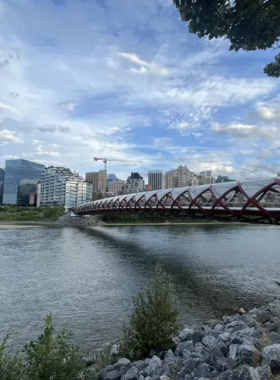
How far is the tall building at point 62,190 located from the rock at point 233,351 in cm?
16743

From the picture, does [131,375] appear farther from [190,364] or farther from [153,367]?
[190,364]

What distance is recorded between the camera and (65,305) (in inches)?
574

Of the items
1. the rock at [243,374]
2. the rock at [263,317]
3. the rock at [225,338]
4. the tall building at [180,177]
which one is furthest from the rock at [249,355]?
A: the tall building at [180,177]

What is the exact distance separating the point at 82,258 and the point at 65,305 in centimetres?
1484

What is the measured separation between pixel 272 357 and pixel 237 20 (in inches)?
266

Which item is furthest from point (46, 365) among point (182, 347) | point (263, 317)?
point (263, 317)

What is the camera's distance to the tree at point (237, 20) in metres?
6.01

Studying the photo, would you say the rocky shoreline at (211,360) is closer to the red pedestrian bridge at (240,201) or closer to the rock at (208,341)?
the rock at (208,341)

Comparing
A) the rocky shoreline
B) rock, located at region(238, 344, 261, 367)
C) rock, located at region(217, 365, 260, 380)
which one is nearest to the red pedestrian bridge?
the rocky shoreline

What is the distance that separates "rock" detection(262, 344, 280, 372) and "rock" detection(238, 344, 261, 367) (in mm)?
240

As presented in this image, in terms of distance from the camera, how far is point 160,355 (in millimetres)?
7777

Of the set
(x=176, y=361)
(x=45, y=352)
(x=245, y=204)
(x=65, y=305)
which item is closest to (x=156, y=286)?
(x=176, y=361)

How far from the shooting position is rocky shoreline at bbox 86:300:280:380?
5.46 m

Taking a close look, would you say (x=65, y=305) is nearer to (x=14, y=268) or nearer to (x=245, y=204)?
(x=14, y=268)
